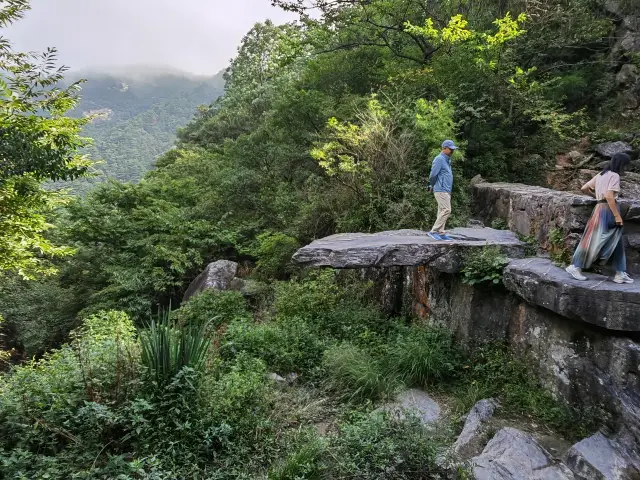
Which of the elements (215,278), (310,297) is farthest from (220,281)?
(310,297)

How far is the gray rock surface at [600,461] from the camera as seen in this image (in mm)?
2908

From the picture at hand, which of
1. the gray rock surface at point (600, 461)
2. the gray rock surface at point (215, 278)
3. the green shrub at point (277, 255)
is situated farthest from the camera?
the gray rock surface at point (215, 278)

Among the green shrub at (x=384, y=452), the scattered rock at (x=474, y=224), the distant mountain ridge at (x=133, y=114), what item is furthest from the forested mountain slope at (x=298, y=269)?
the distant mountain ridge at (x=133, y=114)

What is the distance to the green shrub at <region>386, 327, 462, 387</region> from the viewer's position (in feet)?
15.5

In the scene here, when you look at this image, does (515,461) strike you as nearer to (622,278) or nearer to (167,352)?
(622,278)

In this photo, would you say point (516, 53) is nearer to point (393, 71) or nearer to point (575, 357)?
point (393, 71)

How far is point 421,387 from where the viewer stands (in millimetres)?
4711

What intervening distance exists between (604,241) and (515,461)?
6.96ft

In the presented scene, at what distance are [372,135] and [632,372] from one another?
592 centimetres


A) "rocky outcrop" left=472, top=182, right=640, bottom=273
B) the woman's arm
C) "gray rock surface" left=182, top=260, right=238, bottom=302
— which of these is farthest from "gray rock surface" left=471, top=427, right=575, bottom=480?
"gray rock surface" left=182, top=260, right=238, bottom=302

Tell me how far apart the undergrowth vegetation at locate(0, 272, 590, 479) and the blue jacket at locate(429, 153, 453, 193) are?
2.06 m

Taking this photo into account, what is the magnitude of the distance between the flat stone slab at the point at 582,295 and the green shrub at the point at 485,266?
1.12ft

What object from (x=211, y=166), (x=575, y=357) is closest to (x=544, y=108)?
(x=575, y=357)

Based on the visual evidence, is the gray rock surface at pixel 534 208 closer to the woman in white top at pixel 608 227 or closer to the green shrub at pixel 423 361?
the woman in white top at pixel 608 227
